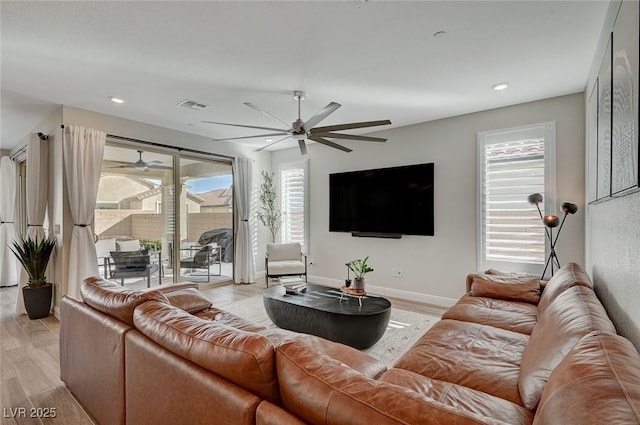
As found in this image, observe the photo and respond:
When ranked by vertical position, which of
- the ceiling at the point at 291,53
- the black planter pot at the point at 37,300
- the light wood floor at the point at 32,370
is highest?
the ceiling at the point at 291,53

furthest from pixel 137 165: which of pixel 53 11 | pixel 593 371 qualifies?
pixel 593 371

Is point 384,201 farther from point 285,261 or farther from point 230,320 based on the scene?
point 230,320

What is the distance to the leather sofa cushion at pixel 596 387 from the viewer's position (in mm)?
774

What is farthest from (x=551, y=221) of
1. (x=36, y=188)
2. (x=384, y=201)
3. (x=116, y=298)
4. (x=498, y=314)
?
(x=36, y=188)

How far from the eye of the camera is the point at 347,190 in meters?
5.59

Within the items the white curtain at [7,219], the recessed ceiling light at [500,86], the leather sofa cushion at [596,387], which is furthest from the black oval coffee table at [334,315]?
the white curtain at [7,219]

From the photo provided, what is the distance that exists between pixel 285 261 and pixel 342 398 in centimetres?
486

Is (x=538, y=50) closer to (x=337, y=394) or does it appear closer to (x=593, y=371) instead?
(x=593, y=371)

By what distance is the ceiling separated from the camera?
2.19 meters

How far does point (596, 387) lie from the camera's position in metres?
0.88

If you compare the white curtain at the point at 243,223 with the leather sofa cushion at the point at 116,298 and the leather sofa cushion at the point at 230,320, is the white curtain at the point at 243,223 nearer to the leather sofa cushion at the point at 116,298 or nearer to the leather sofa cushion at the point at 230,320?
the leather sofa cushion at the point at 230,320

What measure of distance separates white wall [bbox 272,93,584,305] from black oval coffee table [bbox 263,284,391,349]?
1.72 m

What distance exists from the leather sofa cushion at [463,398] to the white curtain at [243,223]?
4.73 meters

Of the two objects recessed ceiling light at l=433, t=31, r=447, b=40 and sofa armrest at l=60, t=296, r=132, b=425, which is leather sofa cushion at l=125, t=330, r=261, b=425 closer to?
sofa armrest at l=60, t=296, r=132, b=425
